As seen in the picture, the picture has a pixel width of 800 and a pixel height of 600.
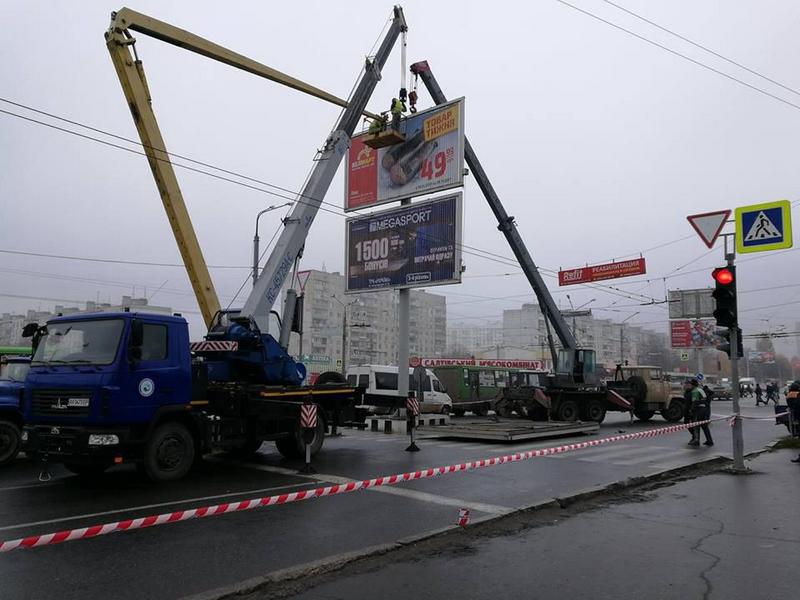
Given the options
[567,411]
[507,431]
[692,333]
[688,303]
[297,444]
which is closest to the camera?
[297,444]

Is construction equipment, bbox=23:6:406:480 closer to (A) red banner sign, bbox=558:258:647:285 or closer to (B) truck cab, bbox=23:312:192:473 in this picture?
(B) truck cab, bbox=23:312:192:473

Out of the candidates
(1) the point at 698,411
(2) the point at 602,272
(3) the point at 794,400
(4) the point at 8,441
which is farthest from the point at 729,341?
(2) the point at 602,272

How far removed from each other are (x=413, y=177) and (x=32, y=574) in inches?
735

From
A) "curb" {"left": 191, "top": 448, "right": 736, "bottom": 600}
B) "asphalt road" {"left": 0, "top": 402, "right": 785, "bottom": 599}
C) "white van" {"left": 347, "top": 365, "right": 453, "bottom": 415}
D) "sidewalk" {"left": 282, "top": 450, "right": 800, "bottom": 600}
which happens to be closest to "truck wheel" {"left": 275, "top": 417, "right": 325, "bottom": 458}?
"asphalt road" {"left": 0, "top": 402, "right": 785, "bottom": 599}

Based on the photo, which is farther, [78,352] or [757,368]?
[757,368]

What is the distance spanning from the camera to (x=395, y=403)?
820 inches

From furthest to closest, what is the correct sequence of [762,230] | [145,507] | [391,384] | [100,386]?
1. [391,384]
2. [762,230]
3. [100,386]
4. [145,507]

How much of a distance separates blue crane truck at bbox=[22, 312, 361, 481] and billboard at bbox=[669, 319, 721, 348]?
5498 cm

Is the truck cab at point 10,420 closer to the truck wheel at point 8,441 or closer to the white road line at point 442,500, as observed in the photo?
the truck wheel at point 8,441

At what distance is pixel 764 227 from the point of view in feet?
36.8

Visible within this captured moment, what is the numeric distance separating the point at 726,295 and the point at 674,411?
16.1 meters

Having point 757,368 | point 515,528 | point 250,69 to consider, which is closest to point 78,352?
point 515,528

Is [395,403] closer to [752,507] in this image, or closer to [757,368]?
[752,507]

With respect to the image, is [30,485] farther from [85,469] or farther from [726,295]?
[726,295]
